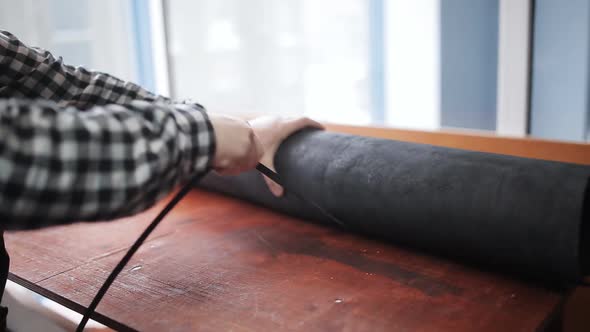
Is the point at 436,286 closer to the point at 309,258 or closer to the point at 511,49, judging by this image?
the point at 309,258

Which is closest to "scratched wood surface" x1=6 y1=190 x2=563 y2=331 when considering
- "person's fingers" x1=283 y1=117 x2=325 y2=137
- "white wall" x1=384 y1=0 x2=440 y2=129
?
"person's fingers" x1=283 y1=117 x2=325 y2=137

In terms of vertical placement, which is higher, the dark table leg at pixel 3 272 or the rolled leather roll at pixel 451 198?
the rolled leather roll at pixel 451 198

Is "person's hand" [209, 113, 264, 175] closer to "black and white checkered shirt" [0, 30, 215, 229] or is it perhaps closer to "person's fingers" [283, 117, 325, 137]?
"black and white checkered shirt" [0, 30, 215, 229]

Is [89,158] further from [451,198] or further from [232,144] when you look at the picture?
[451,198]

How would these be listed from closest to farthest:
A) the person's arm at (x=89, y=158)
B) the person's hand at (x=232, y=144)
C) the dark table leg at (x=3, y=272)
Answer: the person's arm at (x=89, y=158)
the person's hand at (x=232, y=144)
the dark table leg at (x=3, y=272)

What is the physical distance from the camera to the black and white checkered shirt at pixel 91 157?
0.66 meters

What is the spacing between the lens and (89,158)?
2.26 feet

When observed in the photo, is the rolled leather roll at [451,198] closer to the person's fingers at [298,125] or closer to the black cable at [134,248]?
the person's fingers at [298,125]

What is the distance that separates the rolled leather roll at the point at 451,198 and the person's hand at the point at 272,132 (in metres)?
0.02

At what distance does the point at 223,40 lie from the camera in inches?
90.7

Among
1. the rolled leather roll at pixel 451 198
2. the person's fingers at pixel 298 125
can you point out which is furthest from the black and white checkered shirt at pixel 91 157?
the person's fingers at pixel 298 125

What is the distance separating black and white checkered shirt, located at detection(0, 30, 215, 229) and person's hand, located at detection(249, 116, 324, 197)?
0.41 meters

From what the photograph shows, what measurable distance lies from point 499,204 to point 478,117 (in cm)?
72

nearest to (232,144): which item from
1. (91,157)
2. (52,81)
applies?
(91,157)
